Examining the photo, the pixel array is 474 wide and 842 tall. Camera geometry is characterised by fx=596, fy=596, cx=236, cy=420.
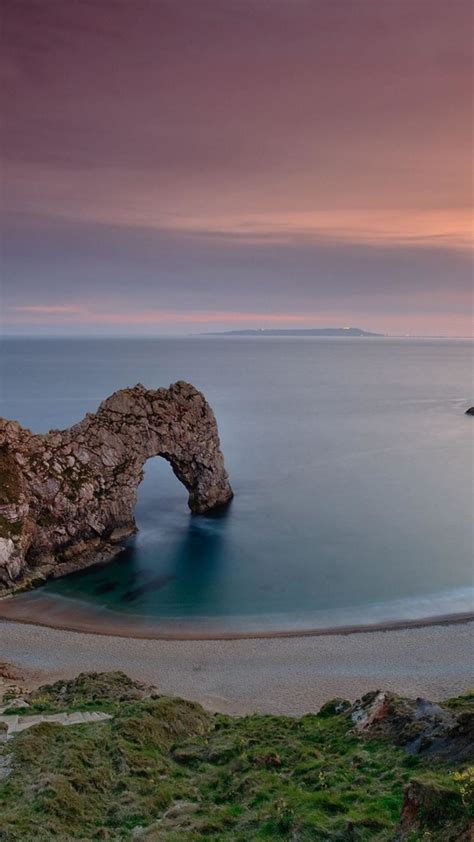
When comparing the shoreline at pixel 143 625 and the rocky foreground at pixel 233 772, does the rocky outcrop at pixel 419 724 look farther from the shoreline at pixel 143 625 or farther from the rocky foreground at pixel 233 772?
the shoreline at pixel 143 625

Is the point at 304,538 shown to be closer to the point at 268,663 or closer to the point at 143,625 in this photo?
the point at 143,625

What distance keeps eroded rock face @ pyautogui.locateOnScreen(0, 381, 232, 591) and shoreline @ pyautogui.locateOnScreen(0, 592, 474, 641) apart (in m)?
3.17

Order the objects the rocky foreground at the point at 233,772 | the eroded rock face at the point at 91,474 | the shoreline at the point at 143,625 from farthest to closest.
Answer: the eroded rock face at the point at 91,474
the shoreline at the point at 143,625
the rocky foreground at the point at 233,772

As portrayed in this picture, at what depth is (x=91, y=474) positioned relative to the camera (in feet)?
153

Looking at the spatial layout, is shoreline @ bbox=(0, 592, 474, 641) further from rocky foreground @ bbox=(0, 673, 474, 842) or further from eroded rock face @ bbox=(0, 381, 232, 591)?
rocky foreground @ bbox=(0, 673, 474, 842)

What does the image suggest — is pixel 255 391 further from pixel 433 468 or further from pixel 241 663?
pixel 241 663

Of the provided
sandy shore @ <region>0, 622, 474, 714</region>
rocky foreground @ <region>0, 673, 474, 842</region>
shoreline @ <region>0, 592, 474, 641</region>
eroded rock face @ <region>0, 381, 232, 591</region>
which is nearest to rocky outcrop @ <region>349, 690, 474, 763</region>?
rocky foreground @ <region>0, 673, 474, 842</region>

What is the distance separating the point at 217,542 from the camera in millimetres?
49906

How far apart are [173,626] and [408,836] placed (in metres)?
26.3

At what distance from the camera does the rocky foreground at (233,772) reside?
14.0 metres

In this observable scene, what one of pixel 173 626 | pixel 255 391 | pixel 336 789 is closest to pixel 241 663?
pixel 173 626

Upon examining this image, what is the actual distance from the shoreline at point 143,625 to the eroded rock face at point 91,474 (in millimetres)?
3169

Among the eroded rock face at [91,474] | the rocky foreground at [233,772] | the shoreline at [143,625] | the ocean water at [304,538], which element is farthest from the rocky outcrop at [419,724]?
the eroded rock face at [91,474]

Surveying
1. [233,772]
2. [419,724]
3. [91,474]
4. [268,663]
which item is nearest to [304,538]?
[91,474]
